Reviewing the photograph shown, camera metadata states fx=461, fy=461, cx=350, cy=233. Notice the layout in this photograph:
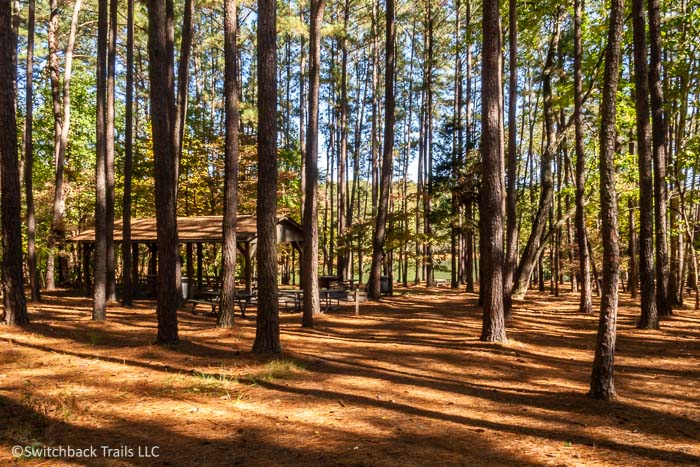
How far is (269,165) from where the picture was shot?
869 centimetres

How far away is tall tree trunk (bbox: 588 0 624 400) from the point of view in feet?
19.6

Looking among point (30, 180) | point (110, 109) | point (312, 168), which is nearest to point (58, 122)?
point (30, 180)

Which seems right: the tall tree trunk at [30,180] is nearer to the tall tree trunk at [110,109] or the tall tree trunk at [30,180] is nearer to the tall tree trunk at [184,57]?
the tall tree trunk at [110,109]

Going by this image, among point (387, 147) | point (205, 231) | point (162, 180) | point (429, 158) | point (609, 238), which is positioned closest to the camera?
point (609, 238)

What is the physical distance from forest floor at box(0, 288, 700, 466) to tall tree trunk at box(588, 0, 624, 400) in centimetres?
33

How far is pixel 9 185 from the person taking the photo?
33.6 ft

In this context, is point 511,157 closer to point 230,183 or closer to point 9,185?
point 230,183

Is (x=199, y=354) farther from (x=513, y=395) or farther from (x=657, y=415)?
(x=657, y=415)

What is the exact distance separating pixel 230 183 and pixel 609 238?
8.80 m

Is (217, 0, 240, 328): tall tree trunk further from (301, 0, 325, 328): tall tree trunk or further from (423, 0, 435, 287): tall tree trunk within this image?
(423, 0, 435, 287): tall tree trunk

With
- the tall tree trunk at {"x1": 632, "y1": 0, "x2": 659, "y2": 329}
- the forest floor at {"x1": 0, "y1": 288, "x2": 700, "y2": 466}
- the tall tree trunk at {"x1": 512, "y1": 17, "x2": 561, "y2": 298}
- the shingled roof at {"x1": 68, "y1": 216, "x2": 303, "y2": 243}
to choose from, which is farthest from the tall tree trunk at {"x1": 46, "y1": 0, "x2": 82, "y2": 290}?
the tall tree trunk at {"x1": 632, "y1": 0, "x2": 659, "y2": 329}

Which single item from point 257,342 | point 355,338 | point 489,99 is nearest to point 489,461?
point 257,342

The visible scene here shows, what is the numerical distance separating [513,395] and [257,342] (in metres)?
4.61

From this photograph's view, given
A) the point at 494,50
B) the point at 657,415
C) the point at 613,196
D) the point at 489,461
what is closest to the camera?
the point at 489,461
